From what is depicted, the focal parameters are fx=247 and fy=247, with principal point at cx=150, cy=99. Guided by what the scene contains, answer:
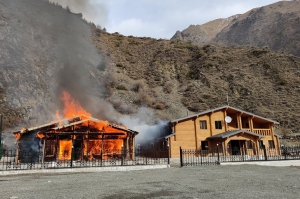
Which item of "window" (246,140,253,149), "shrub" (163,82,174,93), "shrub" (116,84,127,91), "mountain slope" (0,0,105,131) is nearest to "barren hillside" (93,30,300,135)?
"shrub" (163,82,174,93)

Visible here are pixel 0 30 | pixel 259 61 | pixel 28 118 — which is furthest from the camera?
pixel 259 61

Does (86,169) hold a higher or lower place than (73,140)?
lower

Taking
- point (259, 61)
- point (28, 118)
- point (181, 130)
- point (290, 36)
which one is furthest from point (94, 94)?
point (290, 36)

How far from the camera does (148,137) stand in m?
39.8

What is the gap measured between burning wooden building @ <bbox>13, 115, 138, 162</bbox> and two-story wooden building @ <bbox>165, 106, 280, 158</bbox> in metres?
7.56

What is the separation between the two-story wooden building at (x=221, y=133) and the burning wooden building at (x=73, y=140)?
7.56 metres

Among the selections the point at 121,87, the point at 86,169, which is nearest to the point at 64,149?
the point at 86,169

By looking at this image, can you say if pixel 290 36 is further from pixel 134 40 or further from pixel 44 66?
pixel 44 66

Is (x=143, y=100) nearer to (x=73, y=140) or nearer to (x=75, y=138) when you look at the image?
(x=75, y=138)

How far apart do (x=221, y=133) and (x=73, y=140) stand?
1981 cm

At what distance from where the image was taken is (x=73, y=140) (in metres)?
25.5

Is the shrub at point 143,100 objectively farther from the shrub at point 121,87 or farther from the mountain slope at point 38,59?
the mountain slope at point 38,59

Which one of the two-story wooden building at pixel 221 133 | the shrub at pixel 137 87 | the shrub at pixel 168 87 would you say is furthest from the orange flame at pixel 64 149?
the shrub at pixel 168 87

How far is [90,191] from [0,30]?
61.1 meters
